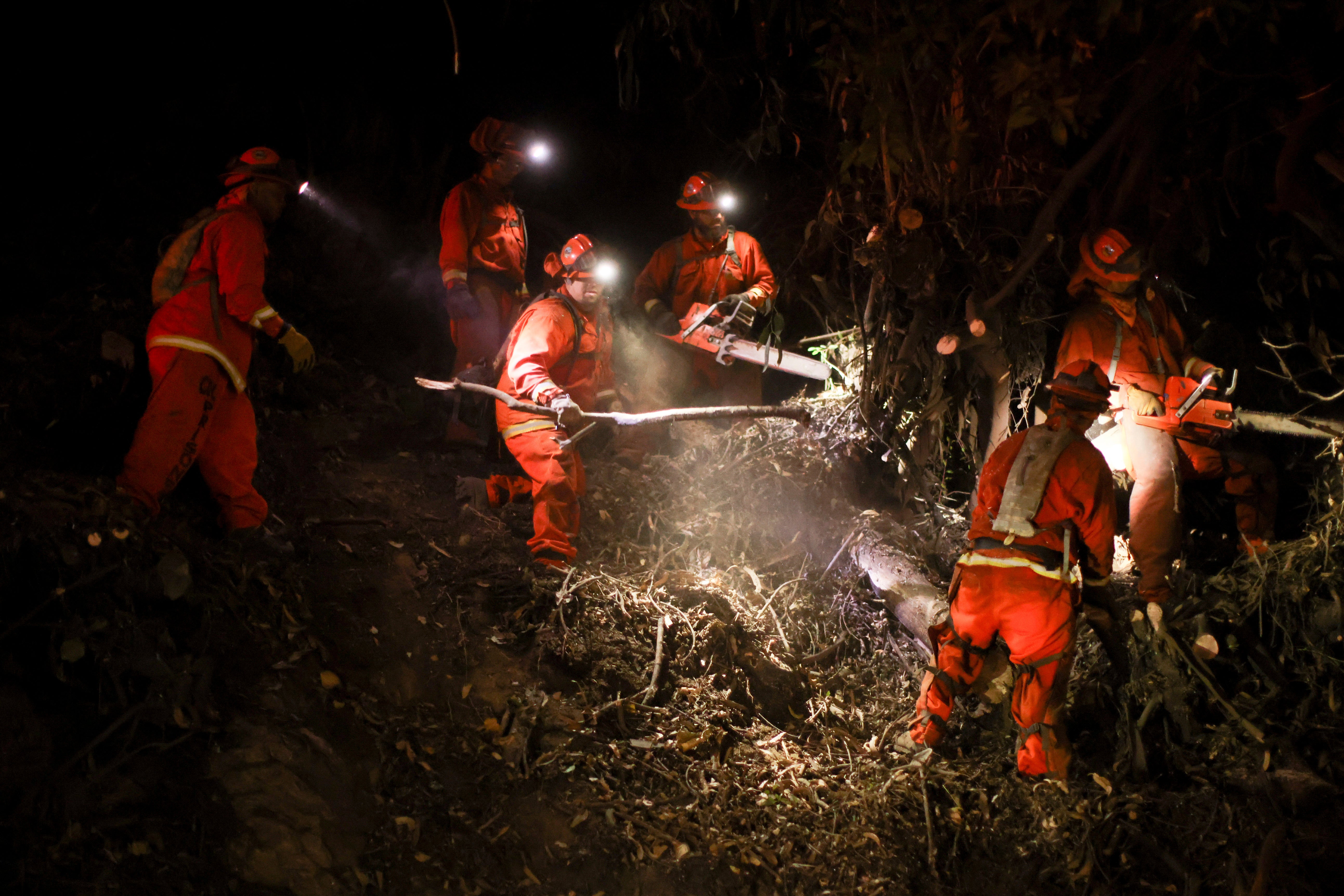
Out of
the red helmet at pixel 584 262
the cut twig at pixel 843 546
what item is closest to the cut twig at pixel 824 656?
the cut twig at pixel 843 546

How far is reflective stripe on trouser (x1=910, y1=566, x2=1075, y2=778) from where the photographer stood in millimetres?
3881

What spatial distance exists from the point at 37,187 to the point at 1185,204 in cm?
792

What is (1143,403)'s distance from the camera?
5.07 meters

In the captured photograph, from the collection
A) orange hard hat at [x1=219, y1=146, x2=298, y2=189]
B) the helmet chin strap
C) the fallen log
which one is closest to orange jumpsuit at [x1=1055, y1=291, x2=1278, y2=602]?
the fallen log

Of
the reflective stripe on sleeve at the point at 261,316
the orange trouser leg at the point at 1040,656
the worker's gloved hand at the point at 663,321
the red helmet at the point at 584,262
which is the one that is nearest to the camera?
the orange trouser leg at the point at 1040,656

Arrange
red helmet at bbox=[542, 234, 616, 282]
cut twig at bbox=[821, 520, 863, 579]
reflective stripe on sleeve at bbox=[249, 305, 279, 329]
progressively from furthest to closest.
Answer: cut twig at bbox=[821, 520, 863, 579]
red helmet at bbox=[542, 234, 616, 282]
reflective stripe on sleeve at bbox=[249, 305, 279, 329]

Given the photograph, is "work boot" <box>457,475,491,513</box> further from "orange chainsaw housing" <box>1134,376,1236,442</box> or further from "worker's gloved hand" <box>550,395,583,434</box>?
"orange chainsaw housing" <box>1134,376,1236,442</box>

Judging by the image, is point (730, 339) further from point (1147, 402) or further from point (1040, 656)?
point (1040, 656)

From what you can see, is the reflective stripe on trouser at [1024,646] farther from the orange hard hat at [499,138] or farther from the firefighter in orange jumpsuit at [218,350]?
the orange hard hat at [499,138]

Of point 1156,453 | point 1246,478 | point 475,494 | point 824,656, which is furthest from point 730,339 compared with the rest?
point 1246,478

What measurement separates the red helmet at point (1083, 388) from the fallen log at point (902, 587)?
1.29 metres

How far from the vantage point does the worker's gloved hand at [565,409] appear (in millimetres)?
4809

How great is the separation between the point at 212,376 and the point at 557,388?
1.80 meters

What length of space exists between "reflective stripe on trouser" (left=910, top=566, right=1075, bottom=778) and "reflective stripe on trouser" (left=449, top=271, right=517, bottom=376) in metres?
3.67
